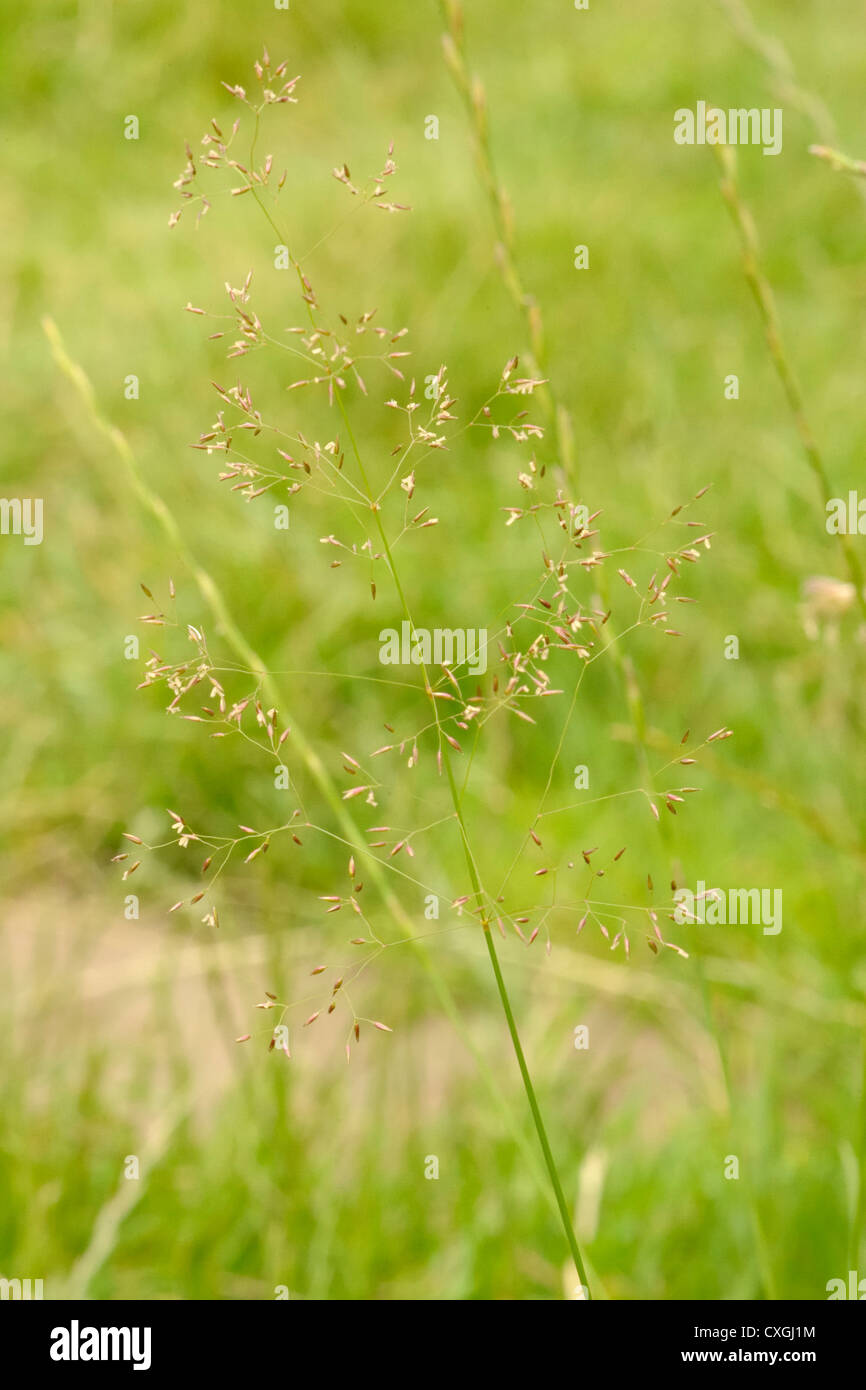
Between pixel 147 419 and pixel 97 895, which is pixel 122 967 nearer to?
pixel 97 895

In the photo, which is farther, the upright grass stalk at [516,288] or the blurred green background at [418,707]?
the blurred green background at [418,707]

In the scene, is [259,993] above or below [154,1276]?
above

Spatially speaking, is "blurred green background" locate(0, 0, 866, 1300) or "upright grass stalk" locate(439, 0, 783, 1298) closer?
"upright grass stalk" locate(439, 0, 783, 1298)

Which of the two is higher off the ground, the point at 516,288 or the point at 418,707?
the point at 418,707

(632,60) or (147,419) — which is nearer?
(147,419)

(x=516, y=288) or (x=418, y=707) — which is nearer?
(x=516, y=288)
